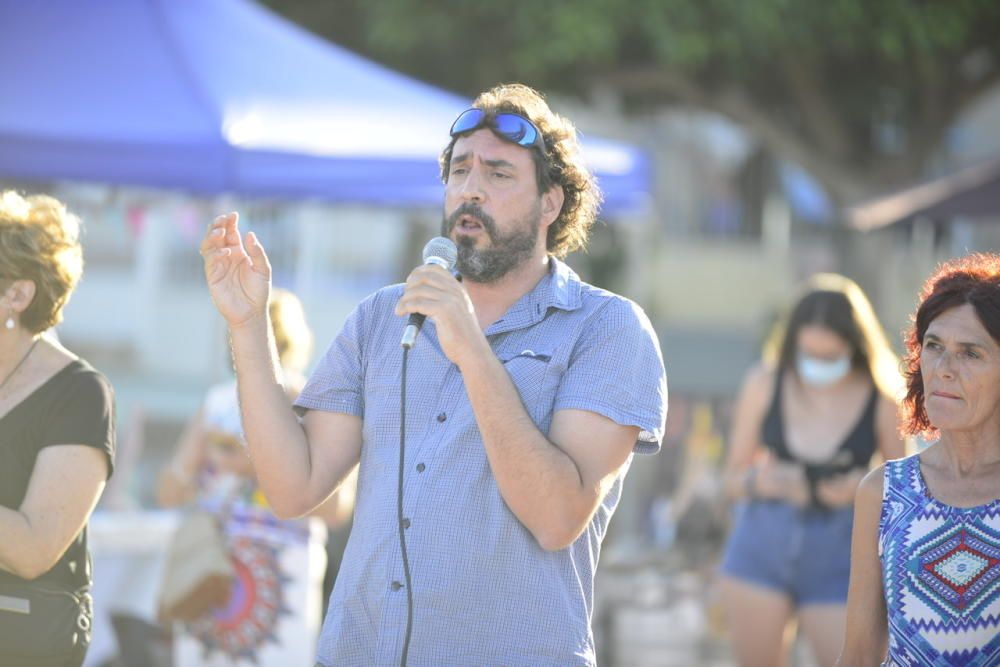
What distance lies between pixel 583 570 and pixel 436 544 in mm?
346

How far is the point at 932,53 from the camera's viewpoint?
47.9 feet

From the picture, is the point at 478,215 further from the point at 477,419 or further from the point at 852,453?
the point at 852,453

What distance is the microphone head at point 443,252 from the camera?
3.00 metres

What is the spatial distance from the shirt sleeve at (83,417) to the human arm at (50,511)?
0.08ft

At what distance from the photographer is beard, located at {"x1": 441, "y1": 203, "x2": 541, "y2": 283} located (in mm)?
3049

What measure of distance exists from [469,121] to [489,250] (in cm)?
30

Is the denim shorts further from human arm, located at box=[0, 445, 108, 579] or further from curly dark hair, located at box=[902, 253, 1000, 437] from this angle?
human arm, located at box=[0, 445, 108, 579]

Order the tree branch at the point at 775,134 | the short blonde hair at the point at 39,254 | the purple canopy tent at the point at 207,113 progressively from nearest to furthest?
the short blonde hair at the point at 39,254 < the purple canopy tent at the point at 207,113 < the tree branch at the point at 775,134

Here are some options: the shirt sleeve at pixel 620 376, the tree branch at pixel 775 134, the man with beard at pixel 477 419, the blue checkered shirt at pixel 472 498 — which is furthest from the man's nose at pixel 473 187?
the tree branch at pixel 775 134

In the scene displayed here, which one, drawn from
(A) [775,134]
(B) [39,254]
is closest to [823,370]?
(B) [39,254]

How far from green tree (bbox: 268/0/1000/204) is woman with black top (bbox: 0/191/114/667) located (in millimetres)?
10397

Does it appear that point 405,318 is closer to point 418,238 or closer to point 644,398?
point 644,398

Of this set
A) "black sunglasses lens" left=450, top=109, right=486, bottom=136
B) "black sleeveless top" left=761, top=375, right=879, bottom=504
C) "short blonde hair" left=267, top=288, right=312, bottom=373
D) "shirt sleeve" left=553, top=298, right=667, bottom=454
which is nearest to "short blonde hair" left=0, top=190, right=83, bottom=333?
"black sunglasses lens" left=450, top=109, right=486, bottom=136

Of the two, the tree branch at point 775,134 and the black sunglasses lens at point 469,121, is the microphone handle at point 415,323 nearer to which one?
the black sunglasses lens at point 469,121
